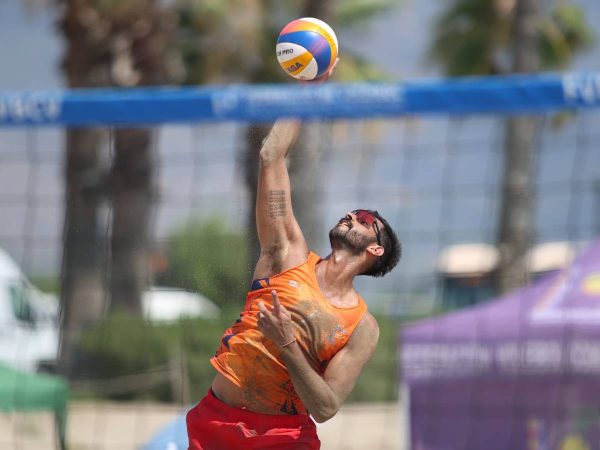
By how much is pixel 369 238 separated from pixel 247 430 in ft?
2.33

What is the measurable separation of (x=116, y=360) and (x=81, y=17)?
Result: 5.02 metres

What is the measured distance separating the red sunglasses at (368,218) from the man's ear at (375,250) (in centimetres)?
2

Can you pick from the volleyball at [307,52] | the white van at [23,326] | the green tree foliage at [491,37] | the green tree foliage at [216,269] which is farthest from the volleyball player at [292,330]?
the green tree foliage at [491,37]

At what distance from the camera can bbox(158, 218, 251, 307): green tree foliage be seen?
4.76 meters

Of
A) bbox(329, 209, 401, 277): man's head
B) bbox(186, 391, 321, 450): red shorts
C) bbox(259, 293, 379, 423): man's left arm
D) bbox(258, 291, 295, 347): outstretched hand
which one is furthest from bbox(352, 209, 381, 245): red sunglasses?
bbox(186, 391, 321, 450): red shorts

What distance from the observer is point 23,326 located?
1011cm

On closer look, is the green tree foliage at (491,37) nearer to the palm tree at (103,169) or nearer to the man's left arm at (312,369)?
the palm tree at (103,169)

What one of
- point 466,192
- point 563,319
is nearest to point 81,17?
point 466,192

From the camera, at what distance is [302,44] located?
3.85 metres

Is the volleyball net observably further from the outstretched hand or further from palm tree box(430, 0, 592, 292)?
palm tree box(430, 0, 592, 292)

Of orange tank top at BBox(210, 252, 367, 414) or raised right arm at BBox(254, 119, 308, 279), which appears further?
raised right arm at BBox(254, 119, 308, 279)

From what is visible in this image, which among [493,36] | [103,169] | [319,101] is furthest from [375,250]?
[493,36]

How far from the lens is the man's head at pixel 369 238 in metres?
3.67

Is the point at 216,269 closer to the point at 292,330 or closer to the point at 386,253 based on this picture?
the point at 386,253
